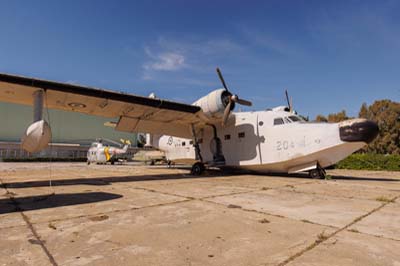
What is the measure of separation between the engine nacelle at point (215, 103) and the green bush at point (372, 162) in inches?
596

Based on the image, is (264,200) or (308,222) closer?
(308,222)

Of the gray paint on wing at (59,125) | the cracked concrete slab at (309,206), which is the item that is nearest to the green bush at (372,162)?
the cracked concrete slab at (309,206)

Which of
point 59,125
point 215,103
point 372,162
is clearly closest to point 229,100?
point 215,103

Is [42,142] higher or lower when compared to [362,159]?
higher

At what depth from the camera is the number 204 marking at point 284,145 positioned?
12.1m

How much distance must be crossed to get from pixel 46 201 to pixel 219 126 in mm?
10605

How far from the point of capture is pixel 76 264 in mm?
2502

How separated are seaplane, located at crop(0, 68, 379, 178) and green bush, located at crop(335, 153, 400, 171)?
11.4 metres

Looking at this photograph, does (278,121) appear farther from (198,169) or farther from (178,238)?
(178,238)

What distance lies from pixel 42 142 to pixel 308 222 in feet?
23.3

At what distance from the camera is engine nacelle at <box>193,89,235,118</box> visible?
42.1ft

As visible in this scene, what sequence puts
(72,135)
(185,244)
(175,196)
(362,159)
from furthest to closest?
1. (72,135)
2. (362,159)
3. (175,196)
4. (185,244)

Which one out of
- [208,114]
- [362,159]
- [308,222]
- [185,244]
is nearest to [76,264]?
[185,244]

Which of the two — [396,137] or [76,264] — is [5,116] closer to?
[76,264]
